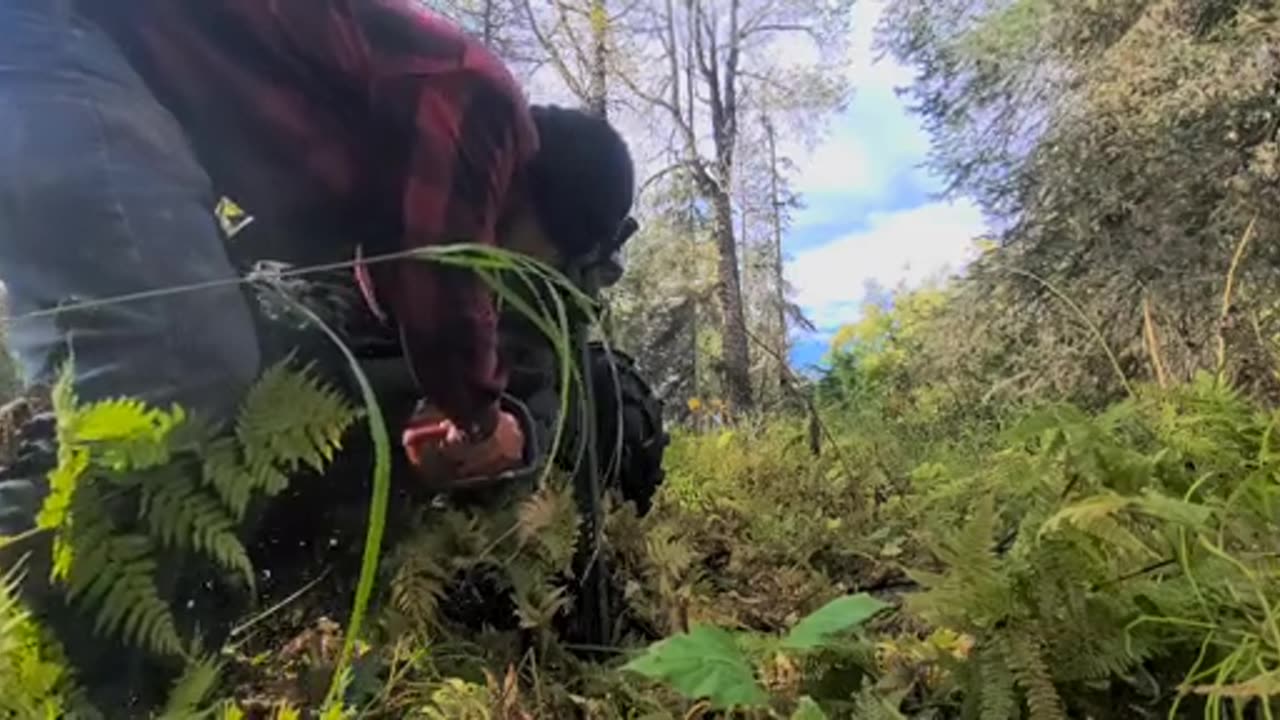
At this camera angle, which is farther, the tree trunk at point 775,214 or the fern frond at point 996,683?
the tree trunk at point 775,214

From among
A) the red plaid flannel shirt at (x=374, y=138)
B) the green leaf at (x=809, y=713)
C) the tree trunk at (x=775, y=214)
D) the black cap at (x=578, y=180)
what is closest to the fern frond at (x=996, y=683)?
the green leaf at (x=809, y=713)

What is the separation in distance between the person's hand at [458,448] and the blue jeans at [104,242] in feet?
0.88

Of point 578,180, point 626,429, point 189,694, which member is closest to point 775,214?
point 626,429

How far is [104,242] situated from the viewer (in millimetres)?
615

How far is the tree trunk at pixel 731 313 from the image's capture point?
3.95 meters

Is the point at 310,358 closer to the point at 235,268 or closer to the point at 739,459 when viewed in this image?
the point at 235,268

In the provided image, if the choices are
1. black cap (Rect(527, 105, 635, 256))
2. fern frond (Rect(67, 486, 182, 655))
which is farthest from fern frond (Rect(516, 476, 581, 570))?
fern frond (Rect(67, 486, 182, 655))

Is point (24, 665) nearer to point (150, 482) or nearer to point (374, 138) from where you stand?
point (150, 482)

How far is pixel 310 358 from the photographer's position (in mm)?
729

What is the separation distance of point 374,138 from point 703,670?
21.1 inches

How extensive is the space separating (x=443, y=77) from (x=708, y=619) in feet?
1.76

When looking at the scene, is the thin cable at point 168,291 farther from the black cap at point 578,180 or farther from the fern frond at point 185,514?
the black cap at point 578,180

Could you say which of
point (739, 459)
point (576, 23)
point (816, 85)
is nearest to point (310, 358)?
point (739, 459)

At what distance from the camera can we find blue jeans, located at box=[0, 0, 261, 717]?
1.90ft
